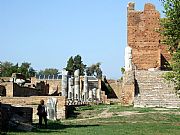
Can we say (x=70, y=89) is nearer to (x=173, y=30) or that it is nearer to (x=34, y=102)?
(x=34, y=102)

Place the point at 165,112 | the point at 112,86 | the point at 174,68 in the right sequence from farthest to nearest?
1. the point at 112,86
2. the point at 165,112
3. the point at 174,68

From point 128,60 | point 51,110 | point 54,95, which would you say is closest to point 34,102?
point 51,110

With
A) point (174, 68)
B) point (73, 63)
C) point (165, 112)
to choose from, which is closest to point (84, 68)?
point (73, 63)

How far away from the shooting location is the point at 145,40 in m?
45.4

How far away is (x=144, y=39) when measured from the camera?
4538cm

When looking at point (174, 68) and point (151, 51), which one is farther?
point (151, 51)

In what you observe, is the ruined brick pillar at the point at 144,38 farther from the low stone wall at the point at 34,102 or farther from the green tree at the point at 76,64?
the green tree at the point at 76,64

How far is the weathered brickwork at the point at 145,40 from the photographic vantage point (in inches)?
1768

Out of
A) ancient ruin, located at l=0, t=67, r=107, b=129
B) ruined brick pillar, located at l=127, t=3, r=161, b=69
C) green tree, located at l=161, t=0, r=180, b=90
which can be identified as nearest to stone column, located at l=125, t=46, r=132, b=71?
ancient ruin, located at l=0, t=67, r=107, b=129

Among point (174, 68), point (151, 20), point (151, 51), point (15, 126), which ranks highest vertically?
point (151, 20)

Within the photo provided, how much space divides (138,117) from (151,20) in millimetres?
23661

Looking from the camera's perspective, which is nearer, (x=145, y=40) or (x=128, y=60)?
(x=128, y=60)

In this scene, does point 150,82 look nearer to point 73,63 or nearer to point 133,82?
point 133,82

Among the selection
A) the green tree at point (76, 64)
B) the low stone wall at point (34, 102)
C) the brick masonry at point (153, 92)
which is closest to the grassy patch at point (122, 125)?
the low stone wall at point (34, 102)
